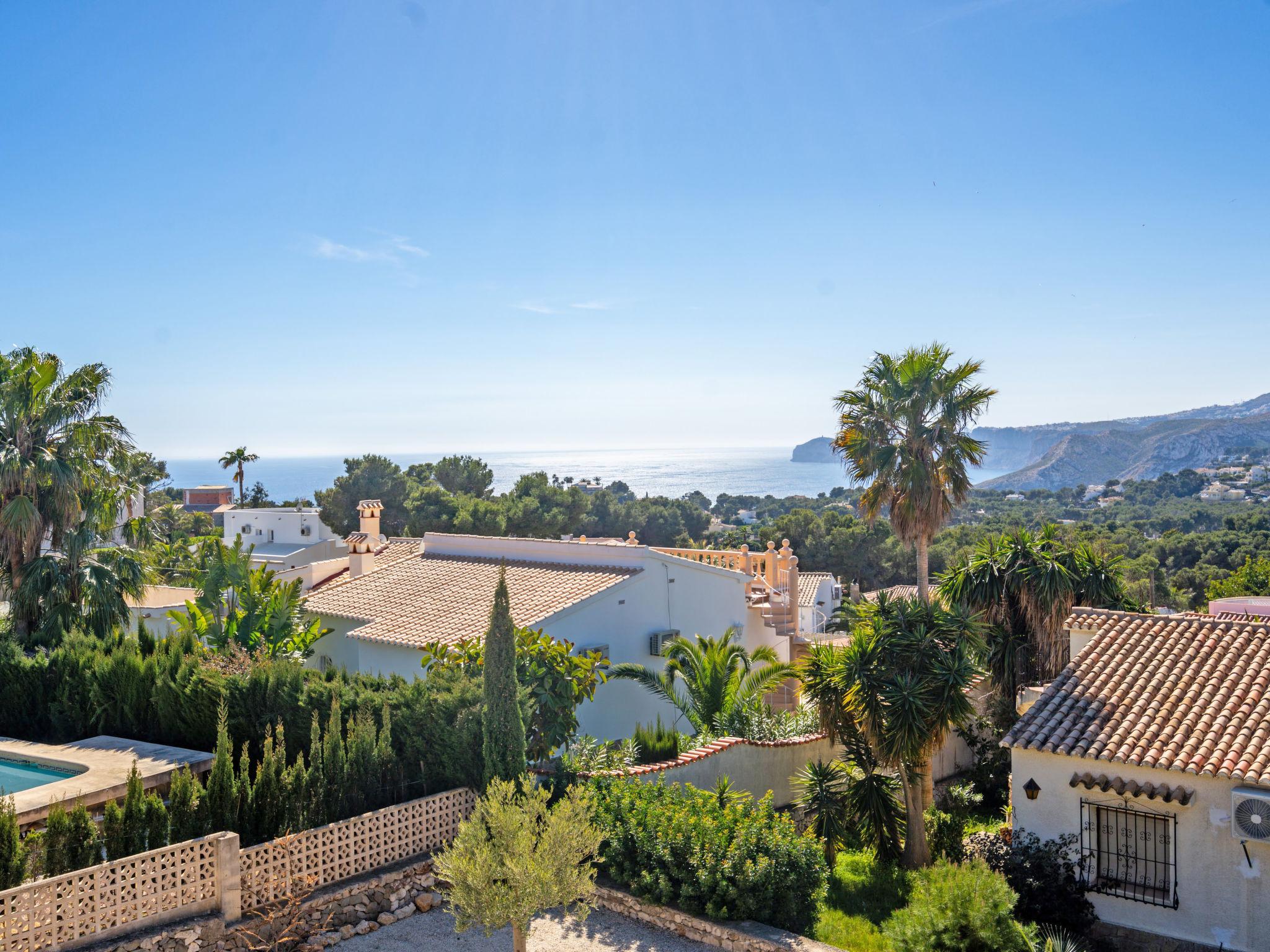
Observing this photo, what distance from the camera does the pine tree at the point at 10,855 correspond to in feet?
27.4

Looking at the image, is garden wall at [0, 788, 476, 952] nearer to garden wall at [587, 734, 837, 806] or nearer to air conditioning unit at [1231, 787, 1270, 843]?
garden wall at [587, 734, 837, 806]

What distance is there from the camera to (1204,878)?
10.5 m

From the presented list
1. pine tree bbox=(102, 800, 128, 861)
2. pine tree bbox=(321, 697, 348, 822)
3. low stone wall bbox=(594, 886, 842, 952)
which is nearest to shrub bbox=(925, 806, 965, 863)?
low stone wall bbox=(594, 886, 842, 952)

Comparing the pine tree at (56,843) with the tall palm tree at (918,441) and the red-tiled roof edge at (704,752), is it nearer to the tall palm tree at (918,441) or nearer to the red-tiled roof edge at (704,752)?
the red-tiled roof edge at (704,752)

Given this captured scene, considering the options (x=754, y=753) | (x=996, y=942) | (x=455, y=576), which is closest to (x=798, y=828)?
(x=754, y=753)

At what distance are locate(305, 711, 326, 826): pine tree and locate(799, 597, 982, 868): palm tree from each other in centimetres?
673

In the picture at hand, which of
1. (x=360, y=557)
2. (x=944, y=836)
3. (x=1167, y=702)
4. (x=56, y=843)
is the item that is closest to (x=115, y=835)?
(x=56, y=843)

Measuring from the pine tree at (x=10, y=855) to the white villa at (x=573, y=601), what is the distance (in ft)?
25.1

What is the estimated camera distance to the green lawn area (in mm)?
10031

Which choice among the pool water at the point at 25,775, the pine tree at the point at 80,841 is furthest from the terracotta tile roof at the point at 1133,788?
the pool water at the point at 25,775

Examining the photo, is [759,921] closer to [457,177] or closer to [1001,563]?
[1001,563]

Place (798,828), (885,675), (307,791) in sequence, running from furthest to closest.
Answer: (798,828) < (885,675) < (307,791)

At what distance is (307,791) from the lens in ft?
35.1

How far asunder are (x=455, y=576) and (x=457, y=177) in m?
10.1
